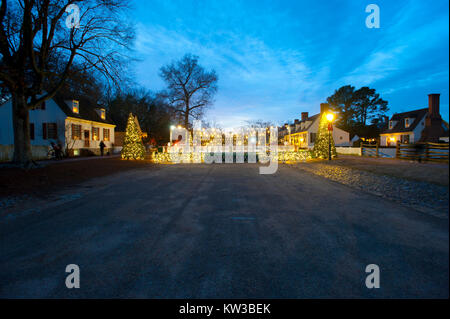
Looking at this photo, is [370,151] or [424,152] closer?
[424,152]

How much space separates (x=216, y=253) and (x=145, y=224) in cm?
188

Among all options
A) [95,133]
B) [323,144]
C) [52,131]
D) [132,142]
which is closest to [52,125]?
[52,131]

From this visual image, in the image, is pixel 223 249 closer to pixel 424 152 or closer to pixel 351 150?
pixel 424 152

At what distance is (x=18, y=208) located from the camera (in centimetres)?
581

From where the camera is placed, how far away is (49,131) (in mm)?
24453

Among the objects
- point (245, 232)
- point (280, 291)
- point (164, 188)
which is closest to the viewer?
point (280, 291)

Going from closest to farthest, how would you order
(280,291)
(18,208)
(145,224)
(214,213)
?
(280,291), (145,224), (214,213), (18,208)

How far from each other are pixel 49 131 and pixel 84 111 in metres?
6.24

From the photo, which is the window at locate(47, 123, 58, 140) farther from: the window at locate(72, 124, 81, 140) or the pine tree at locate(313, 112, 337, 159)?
the pine tree at locate(313, 112, 337, 159)

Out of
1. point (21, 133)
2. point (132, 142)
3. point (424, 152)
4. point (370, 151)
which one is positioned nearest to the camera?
point (424, 152)
